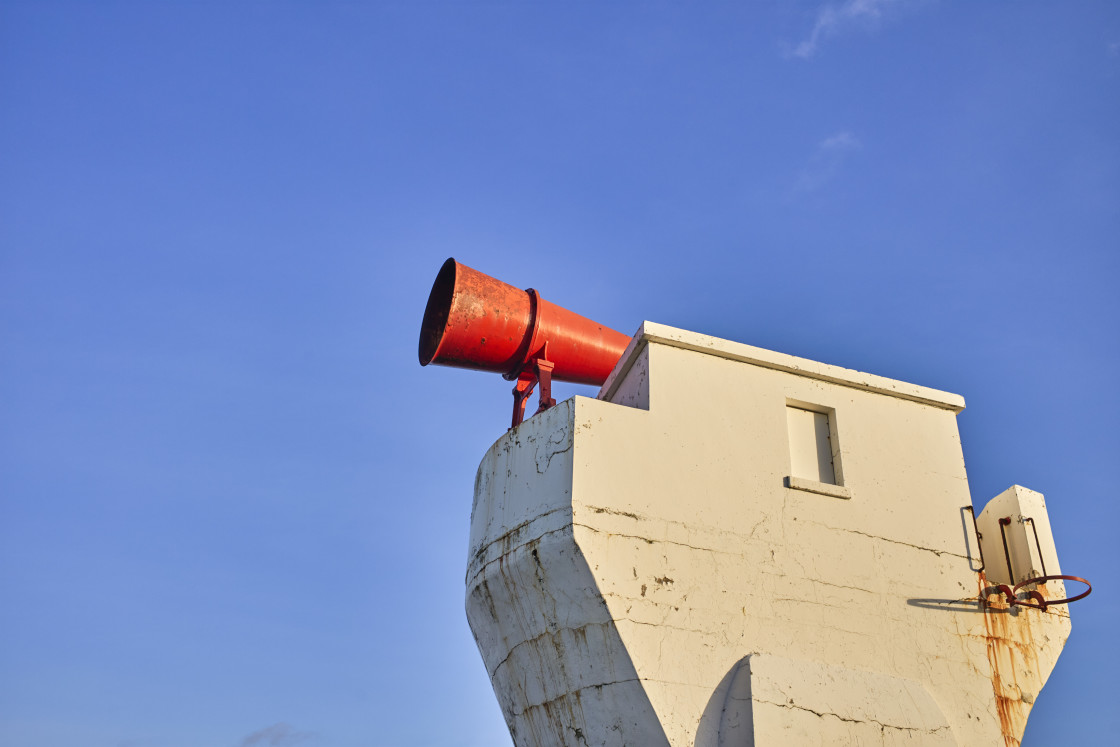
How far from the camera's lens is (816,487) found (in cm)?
961

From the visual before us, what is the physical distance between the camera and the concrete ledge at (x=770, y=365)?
9.83m

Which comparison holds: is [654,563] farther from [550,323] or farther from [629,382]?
[550,323]

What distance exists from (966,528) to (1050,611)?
3.93 ft

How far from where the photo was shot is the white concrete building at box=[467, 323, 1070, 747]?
834 cm

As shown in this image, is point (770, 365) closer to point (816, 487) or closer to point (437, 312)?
point (816, 487)

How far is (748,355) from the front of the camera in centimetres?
1017

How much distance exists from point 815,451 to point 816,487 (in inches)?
24.4

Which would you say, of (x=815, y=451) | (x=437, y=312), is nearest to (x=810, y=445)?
(x=815, y=451)

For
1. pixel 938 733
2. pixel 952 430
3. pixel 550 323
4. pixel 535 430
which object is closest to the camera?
pixel 938 733

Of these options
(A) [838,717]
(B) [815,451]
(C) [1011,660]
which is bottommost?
(A) [838,717]

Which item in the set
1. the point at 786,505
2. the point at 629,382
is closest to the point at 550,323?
the point at 629,382

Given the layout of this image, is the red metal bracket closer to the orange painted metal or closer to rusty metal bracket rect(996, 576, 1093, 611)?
the orange painted metal

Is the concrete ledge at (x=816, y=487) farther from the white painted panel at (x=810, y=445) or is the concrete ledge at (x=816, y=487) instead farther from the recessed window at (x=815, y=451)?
the white painted panel at (x=810, y=445)

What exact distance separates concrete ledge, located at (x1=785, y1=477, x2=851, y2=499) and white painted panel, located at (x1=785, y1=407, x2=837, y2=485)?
23 cm
